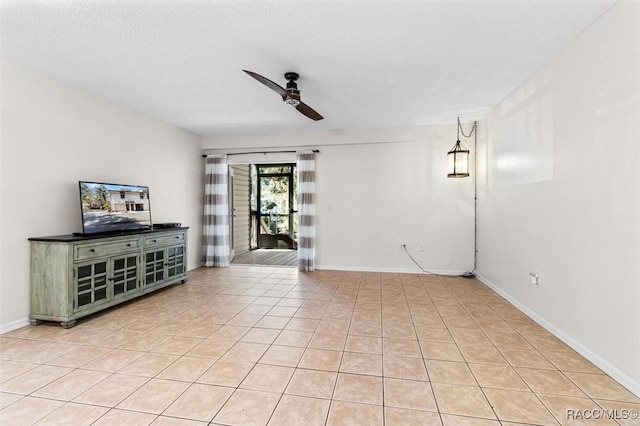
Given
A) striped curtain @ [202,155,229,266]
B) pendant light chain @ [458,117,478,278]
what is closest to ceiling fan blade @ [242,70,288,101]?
striped curtain @ [202,155,229,266]

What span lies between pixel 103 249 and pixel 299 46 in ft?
9.72

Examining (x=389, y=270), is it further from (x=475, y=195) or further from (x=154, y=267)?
(x=154, y=267)

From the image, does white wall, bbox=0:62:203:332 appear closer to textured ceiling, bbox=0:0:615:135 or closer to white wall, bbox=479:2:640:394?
textured ceiling, bbox=0:0:615:135

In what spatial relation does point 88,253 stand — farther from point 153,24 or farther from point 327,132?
point 327,132

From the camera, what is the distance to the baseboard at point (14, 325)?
112 inches

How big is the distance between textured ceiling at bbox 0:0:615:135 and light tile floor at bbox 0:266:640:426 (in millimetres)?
2610

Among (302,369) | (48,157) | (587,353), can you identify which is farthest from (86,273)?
(587,353)

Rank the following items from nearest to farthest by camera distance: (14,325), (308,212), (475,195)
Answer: (14,325) → (475,195) → (308,212)

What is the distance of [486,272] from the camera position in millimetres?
4695

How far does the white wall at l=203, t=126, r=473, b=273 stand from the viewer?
5297 millimetres

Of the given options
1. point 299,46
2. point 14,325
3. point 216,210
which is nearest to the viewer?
point 299,46

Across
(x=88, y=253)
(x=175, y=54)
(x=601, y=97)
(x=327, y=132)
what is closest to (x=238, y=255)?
(x=327, y=132)

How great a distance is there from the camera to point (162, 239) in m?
4.31

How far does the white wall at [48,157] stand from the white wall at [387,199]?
217cm
